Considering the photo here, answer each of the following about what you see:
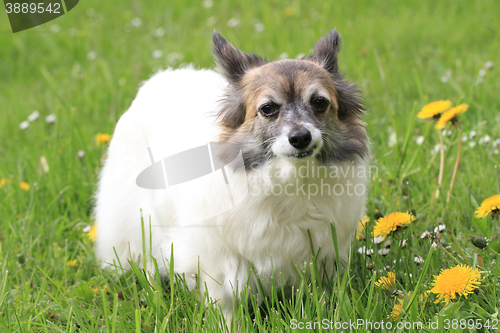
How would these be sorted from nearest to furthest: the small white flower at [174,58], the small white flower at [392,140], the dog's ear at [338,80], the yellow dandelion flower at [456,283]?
the yellow dandelion flower at [456,283] < the dog's ear at [338,80] < the small white flower at [392,140] < the small white flower at [174,58]

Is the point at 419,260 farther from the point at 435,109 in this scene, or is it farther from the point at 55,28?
the point at 55,28

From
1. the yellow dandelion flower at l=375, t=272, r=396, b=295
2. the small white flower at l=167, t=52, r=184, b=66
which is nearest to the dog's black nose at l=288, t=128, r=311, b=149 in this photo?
the yellow dandelion flower at l=375, t=272, r=396, b=295

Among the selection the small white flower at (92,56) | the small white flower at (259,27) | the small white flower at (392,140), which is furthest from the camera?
the small white flower at (259,27)

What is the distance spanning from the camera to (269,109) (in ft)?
7.20

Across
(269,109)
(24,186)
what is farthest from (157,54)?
(269,109)

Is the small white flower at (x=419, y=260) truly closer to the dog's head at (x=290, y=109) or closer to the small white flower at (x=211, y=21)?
the dog's head at (x=290, y=109)

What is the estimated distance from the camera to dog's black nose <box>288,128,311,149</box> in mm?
2025

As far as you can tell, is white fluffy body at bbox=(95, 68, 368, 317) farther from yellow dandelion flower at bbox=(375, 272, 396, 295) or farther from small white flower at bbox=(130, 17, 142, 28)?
small white flower at bbox=(130, 17, 142, 28)

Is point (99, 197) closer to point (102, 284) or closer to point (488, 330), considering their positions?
point (102, 284)

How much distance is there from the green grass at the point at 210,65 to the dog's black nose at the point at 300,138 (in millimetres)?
644

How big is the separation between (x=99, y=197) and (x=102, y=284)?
2.15 feet

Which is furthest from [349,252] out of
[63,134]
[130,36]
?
[130,36]

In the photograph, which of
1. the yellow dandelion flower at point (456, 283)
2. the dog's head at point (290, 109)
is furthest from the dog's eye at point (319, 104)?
the yellow dandelion flower at point (456, 283)

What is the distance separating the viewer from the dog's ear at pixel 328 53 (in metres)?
2.46
